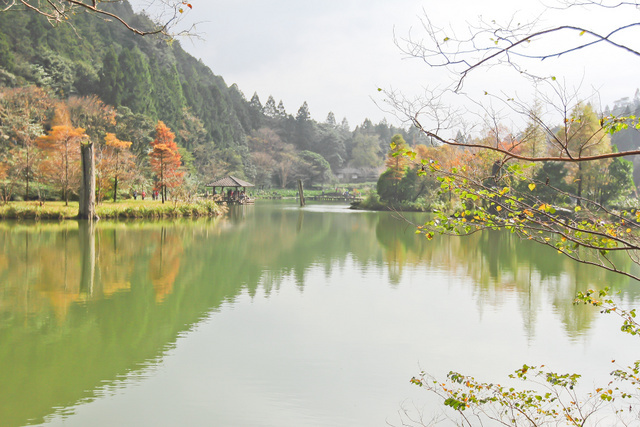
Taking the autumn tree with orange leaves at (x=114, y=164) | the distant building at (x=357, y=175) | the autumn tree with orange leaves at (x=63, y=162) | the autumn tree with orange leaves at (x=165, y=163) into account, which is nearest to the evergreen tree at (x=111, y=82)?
the autumn tree with orange leaves at (x=114, y=164)

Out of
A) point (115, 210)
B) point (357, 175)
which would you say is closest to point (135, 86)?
point (115, 210)

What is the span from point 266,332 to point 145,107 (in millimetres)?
31087

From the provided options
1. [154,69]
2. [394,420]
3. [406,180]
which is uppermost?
[154,69]

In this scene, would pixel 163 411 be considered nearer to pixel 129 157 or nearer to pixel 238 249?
pixel 238 249

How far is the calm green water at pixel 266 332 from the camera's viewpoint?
3482mm

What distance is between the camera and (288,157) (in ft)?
167

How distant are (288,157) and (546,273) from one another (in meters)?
43.1

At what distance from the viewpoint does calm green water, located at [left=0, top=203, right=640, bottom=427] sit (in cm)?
348

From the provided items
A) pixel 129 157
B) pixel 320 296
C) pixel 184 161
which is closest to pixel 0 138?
pixel 129 157

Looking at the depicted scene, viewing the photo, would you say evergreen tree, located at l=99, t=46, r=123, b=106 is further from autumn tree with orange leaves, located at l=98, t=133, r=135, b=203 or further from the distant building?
the distant building

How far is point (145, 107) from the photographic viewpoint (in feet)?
109

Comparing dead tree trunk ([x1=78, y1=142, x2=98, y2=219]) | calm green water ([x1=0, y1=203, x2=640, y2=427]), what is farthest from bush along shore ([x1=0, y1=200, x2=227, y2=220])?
calm green water ([x1=0, y1=203, x2=640, y2=427])

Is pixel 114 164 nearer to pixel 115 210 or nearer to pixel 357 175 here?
pixel 115 210

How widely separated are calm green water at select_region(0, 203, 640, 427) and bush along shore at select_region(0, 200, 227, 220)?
20.8 ft
